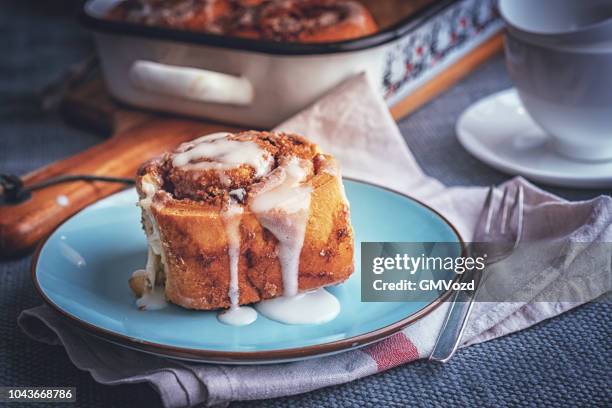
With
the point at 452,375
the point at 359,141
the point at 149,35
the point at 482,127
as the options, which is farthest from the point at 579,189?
the point at 149,35

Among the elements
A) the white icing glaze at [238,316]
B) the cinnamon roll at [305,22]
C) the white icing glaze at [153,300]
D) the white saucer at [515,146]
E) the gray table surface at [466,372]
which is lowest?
the white saucer at [515,146]

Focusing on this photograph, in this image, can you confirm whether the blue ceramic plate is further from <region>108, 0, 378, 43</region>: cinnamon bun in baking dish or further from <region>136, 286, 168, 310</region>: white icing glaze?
<region>108, 0, 378, 43</region>: cinnamon bun in baking dish

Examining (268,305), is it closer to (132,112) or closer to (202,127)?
(202,127)

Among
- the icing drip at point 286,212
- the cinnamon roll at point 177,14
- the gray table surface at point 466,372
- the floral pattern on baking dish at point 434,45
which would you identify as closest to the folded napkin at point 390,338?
the gray table surface at point 466,372

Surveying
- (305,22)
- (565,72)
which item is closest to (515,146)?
(565,72)

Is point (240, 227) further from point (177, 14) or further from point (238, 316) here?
point (177, 14)

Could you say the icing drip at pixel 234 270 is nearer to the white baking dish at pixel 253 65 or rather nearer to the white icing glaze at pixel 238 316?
the white icing glaze at pixel 238 316
